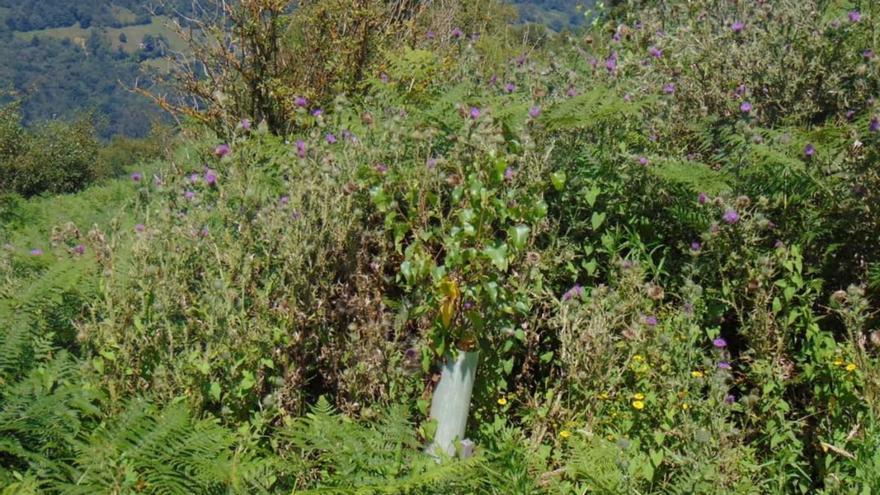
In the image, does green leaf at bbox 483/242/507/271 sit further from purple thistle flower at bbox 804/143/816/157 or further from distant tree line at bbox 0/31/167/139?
distant tree line at bbox 0/31/167/139

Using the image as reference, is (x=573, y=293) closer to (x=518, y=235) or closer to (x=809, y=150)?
(x=518, y=235)

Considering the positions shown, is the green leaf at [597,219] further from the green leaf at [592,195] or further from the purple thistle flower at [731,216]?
the purple thistle flower at [731,216]

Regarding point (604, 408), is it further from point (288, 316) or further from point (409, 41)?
point (409, 41)

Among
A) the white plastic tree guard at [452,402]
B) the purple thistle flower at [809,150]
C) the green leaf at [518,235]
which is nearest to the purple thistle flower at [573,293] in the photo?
the green leaf at [518,235]

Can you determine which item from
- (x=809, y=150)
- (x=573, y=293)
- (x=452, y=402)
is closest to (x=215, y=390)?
(x=452, y=402)

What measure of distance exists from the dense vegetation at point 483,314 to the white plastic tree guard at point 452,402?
0.06 metres

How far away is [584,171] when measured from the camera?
11.8 ft

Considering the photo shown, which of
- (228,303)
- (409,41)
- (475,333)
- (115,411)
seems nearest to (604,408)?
(475,333)

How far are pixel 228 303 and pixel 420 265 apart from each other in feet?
2.24

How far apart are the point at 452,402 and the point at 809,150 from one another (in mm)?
1857

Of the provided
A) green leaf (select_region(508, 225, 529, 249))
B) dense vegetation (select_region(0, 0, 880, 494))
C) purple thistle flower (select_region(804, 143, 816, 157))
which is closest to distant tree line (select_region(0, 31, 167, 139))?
dense vegetation (select_region(0, 0, 880, 494))

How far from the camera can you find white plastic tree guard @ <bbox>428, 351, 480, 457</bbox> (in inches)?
110

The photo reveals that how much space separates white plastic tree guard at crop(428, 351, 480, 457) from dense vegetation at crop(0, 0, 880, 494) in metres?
0.06

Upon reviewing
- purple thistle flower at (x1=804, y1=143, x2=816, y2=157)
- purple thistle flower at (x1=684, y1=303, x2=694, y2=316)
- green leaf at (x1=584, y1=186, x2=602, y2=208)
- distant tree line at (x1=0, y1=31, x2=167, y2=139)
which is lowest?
distant tree line at (x1=0, y1=31, x2=167, y2=139)
